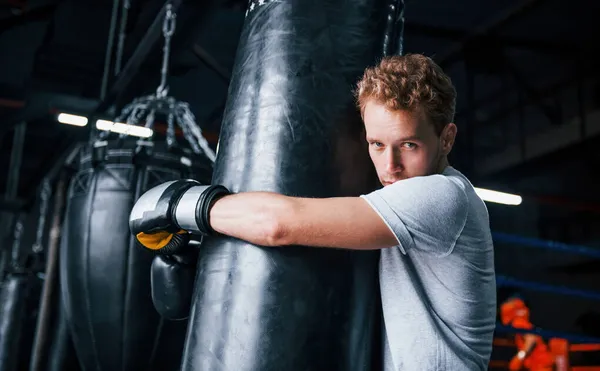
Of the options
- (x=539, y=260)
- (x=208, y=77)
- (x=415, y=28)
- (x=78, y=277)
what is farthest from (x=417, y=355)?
(x=539, y=260)

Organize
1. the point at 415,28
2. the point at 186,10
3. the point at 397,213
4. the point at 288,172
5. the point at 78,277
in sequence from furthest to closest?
the point at 415,28
the point at 186,10
the point at 78,277
the point at 288,172
the point at 397,213

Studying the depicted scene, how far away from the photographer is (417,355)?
1.14m

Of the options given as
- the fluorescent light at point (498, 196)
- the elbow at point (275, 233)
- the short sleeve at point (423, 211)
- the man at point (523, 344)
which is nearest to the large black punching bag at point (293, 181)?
the elbow at point (275, 233)

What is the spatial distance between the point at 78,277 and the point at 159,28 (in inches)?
47.0

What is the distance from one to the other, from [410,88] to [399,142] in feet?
0.34

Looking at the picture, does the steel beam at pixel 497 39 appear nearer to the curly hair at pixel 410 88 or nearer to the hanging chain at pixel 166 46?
the hanging chain at pixel 166 46

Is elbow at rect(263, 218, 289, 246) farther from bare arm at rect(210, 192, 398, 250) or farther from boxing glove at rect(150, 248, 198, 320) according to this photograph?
boxing glove at rect(150, 248, 198, 320)

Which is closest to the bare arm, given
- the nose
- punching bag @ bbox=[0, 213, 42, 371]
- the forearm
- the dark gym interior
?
the forearm

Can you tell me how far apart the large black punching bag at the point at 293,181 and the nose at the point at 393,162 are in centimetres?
8

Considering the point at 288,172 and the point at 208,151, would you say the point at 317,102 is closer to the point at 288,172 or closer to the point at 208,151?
the point at 288,172

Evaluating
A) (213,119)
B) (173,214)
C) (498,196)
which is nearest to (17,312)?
(173,214)

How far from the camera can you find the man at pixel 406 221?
3.59 feet

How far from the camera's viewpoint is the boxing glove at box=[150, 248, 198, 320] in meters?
1.32

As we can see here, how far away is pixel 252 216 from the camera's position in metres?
1.12
